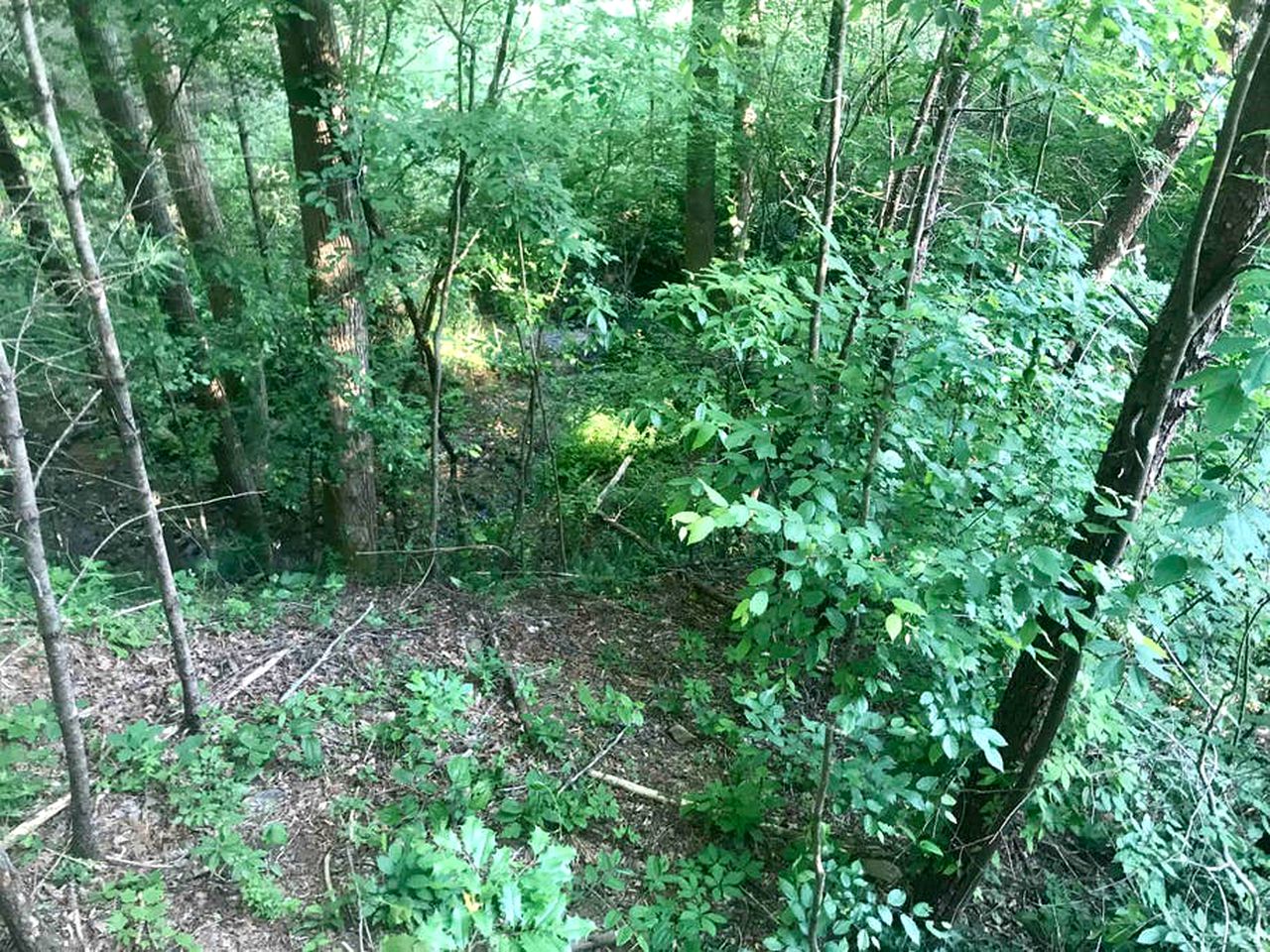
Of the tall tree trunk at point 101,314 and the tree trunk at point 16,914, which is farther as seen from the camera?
the tall tree trunk at point 101,314

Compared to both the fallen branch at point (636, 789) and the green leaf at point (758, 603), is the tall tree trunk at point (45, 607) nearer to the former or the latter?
the fallen branch at point (636, 789)

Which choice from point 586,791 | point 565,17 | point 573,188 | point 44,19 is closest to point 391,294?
point 573,188

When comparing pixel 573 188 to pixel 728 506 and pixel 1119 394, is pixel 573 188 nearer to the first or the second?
pixel 1119 394

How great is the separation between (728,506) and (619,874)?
84.0 inches

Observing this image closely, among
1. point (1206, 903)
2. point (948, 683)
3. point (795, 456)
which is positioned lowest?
point (1206, 903)

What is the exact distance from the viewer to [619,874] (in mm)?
3383

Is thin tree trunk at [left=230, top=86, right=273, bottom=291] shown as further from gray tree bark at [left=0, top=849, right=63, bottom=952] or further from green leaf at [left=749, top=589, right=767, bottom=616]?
green leaf at [left=749, top=589, right=767, bottom=616]

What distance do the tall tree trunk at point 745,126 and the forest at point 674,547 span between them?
0.30 m

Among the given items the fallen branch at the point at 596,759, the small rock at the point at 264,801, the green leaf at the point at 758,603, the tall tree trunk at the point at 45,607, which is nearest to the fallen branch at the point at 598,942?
the fallen branch at the point at 596,759

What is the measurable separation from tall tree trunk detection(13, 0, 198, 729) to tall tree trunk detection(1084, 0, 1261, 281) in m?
4.97

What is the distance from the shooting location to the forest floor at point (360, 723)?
9.58 ft

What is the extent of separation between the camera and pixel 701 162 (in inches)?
321

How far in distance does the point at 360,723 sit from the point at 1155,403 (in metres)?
3.59

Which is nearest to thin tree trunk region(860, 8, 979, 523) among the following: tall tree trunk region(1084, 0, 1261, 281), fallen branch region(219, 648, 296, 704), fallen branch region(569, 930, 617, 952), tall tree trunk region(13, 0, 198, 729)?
fallen branch region(569, 930, 617, 952)
